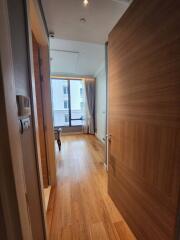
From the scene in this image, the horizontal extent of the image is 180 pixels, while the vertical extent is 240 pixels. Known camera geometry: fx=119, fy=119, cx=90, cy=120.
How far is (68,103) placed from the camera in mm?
5633

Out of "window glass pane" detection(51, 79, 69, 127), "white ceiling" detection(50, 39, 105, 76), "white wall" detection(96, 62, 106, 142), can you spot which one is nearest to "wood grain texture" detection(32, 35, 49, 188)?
"white ceiling" detection(50, 39, 105, 76)

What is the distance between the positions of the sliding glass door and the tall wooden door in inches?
171

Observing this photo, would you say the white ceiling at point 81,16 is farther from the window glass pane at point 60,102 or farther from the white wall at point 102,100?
the window glass pane at point 60,102

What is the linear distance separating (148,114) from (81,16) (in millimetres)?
1447

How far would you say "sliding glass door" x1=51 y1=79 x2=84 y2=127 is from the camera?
5.49 m

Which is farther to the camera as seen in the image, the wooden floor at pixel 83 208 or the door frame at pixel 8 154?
the wooden floor at pixel 83 208

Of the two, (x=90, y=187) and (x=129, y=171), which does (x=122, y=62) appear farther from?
(x=90, y=187)

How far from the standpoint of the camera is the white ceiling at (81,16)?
1.30m

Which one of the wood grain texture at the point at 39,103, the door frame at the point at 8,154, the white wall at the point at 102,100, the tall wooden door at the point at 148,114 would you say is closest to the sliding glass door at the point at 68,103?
the white wall at the point at 102,100

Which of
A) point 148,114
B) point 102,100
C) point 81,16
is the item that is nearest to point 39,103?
point 81,16

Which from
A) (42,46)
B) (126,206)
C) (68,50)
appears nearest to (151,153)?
(126,206)

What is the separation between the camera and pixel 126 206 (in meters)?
1.33

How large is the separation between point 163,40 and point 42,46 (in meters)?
1.63

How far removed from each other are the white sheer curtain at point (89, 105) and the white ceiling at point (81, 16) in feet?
11.1
